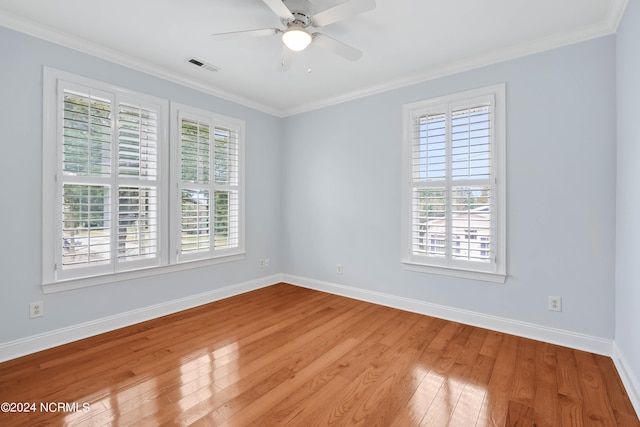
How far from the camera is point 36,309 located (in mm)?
2529

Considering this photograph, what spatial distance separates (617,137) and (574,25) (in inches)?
38.9

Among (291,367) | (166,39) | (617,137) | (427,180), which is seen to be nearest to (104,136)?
(166,39)

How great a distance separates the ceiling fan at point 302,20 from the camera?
192cm

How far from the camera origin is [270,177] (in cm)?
467

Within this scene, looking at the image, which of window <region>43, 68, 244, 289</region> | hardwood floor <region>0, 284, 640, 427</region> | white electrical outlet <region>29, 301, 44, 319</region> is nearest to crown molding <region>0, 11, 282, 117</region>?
window <region>43, 68, 244, 289</region>

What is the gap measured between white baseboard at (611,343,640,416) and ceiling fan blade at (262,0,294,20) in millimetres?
3231

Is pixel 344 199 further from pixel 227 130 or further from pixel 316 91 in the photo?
pixel 227 130

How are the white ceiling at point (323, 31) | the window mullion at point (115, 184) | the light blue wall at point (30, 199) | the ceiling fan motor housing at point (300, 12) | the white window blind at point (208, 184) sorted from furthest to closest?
the white window blind at point (208, 184) → the window mullion at point (115, 184) → the light blue wall at point (30, 199) → the white ceiling at point (323, 31) → the ceiling fan motor housing at point (300, 12)

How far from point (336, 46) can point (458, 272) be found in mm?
2499

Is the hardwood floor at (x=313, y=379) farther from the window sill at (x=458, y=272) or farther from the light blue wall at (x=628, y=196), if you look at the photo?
the window sill at (x=458, y=272)

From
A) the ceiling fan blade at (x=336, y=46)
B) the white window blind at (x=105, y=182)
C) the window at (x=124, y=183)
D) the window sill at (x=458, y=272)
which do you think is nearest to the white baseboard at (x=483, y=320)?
the window sill at (x=458, y=272)

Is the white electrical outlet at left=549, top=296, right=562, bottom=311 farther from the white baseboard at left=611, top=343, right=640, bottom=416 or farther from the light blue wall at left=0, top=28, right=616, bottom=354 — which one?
the white baseboard at left=611, top=343, right=640, bottom=416

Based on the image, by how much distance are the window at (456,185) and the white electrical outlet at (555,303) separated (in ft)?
1.33

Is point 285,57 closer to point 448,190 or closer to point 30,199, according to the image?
point 448,190
